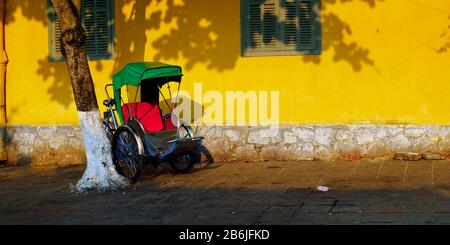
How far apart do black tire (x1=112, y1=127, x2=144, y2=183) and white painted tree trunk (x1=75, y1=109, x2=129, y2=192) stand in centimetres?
26

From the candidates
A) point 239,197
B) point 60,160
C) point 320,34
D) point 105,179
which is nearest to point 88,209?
point 105,179

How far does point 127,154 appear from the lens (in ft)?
33.6

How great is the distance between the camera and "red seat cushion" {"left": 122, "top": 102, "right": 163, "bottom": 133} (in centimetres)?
1073

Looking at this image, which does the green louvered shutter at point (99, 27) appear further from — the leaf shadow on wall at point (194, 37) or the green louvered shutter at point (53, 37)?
the green louvered shutter at point (53, 37)

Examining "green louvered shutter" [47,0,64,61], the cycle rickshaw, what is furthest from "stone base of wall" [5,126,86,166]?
the cycle rickshaw

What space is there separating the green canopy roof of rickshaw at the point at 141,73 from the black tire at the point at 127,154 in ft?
2.57

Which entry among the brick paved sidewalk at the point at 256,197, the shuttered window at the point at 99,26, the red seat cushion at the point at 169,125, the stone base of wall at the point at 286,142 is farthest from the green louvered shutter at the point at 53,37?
the red seat cushion at the point at 169,125

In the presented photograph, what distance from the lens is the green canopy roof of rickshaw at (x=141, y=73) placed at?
398 inches

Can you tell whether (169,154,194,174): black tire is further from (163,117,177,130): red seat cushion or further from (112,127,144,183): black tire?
(112,127,144,183): black tire

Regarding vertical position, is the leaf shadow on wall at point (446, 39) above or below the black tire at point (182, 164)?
above

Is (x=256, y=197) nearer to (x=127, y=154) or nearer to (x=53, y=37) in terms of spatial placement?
(x=127, y=154)

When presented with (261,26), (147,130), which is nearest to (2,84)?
(147,130)

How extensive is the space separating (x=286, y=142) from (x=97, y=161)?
154 inches

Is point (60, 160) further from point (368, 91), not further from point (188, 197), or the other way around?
point (368, 91)
